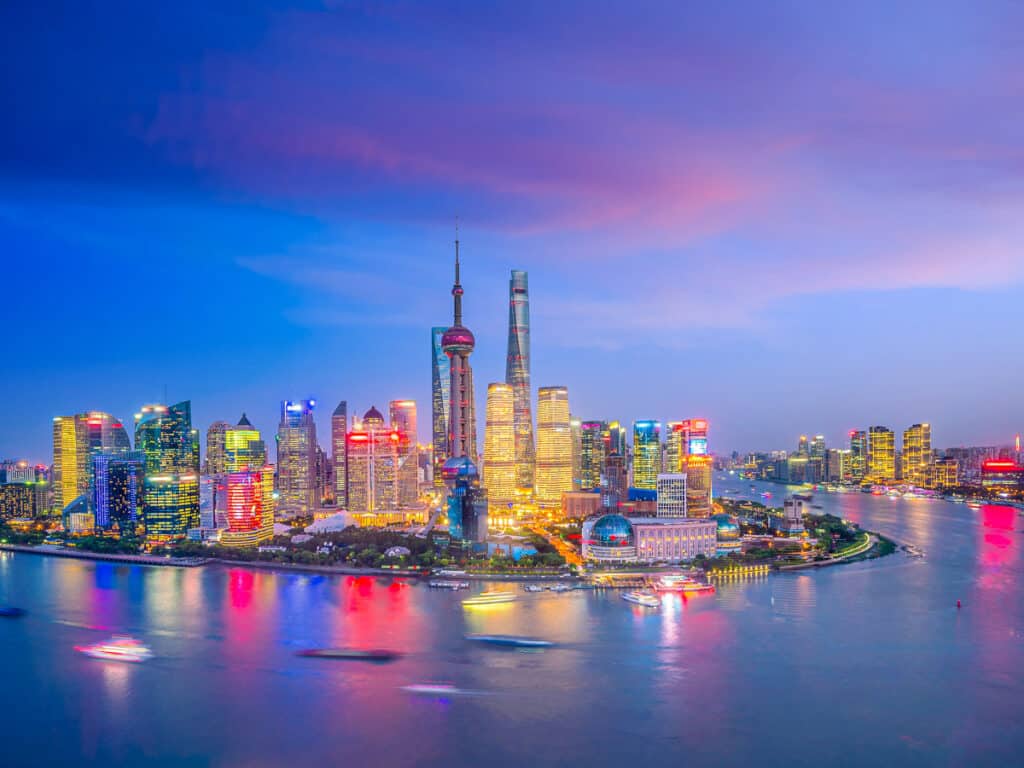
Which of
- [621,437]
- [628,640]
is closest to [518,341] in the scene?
[621,437]

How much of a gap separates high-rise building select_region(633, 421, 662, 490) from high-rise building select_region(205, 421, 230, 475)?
2343cm

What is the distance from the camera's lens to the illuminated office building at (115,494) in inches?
1174

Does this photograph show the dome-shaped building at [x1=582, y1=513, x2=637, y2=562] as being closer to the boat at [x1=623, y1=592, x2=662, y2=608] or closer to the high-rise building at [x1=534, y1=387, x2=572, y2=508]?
the boat at [x1=623, y1=592, x2=662, y2=608]

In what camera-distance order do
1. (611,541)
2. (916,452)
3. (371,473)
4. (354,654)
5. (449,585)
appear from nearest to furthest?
1. (354,654)
2. (449,585)
3. (611,541)
4. (371,473)
5. (916,452)

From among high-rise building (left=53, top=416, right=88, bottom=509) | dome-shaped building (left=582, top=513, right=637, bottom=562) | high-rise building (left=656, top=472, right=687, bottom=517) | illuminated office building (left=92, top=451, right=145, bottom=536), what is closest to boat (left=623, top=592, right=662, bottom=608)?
dome-shaped building (left=582, top=513, right=637, bottom=562)

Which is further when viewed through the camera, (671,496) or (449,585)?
(671,496)

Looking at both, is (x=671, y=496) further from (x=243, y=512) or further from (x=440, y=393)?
(x=440, y=393)

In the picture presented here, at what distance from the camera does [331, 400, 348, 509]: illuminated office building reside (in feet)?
135

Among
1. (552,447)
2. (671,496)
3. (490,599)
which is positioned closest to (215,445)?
(552,447)

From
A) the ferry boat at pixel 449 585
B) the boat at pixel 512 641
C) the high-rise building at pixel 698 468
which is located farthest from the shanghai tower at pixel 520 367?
the boat at pixel 512 641

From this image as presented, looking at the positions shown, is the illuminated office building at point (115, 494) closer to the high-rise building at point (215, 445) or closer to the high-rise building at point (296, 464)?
the high-rise building at point (296, 464)

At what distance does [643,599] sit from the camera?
16.2m

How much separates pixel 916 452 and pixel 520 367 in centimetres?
3087

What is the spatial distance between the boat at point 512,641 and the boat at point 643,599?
385 centimetres
